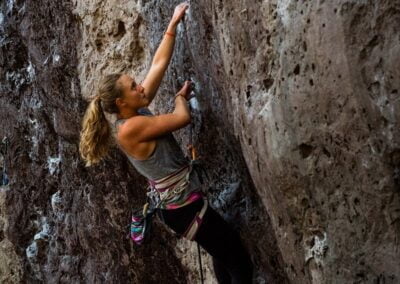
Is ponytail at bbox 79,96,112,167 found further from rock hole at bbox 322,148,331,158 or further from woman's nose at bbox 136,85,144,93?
rock hole at bbox 322,148,331,158

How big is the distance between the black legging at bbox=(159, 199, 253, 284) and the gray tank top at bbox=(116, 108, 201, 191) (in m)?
0.15

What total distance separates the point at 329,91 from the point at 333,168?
364 millimetres

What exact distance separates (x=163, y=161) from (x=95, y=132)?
1.32 ft

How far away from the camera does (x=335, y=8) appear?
277 centimetres

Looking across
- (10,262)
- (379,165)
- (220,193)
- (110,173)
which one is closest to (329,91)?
(379,165)

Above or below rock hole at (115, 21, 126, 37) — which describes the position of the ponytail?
below

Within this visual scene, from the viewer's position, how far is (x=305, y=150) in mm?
3098

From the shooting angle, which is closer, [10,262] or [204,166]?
[204,166]

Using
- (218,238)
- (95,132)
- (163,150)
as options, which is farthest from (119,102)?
(218,238)

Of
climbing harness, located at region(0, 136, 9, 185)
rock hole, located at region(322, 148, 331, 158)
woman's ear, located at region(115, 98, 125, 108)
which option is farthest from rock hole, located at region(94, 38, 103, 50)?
rock hole, located at region(322, 148, 331, 158)

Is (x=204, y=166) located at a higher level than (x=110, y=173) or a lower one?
higher

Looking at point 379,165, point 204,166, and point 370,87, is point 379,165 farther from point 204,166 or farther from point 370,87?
point 204,166

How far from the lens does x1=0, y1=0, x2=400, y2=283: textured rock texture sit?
281 cm

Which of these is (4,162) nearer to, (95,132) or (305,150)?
(95,132)
